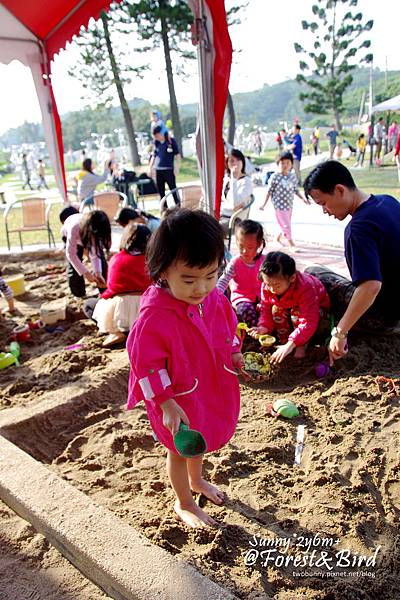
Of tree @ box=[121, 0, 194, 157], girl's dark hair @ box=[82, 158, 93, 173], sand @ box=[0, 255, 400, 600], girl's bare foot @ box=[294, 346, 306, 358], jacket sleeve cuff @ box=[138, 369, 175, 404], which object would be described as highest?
tree @ box=[121, 0, 194, 157]

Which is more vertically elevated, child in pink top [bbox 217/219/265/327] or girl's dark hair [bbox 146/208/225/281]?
girl's dark hair [bbox 146/208/225/281]

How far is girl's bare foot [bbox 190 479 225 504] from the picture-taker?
212 cm

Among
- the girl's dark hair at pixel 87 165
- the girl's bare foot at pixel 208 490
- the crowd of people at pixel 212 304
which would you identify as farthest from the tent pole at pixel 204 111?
the girl's dark hair at pixel 87 165

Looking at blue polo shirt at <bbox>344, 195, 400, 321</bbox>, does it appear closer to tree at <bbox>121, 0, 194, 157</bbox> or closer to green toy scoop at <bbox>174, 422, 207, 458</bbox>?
green toy scoop at <bbox>174, 422, 207, 458</bbox>

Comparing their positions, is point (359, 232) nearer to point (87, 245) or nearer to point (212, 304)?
point (212, 304)

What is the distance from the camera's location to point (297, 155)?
543 inches

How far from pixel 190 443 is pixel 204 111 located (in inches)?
119

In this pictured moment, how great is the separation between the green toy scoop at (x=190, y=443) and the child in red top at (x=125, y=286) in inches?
90.8

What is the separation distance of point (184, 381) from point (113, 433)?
1120 mm

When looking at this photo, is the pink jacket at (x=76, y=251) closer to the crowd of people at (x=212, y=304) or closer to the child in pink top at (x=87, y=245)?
the child in pink top at (x=87, y=245)

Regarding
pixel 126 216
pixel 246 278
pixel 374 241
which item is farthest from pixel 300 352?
pixel 126 216

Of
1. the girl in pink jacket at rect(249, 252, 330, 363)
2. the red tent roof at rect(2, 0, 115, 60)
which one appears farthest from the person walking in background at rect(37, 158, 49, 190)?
the girl in pink jacket at rect(249, 252, 330, 363)

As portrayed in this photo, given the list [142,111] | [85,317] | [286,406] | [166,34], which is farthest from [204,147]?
[142,111]

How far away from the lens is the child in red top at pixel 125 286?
3914 mm
